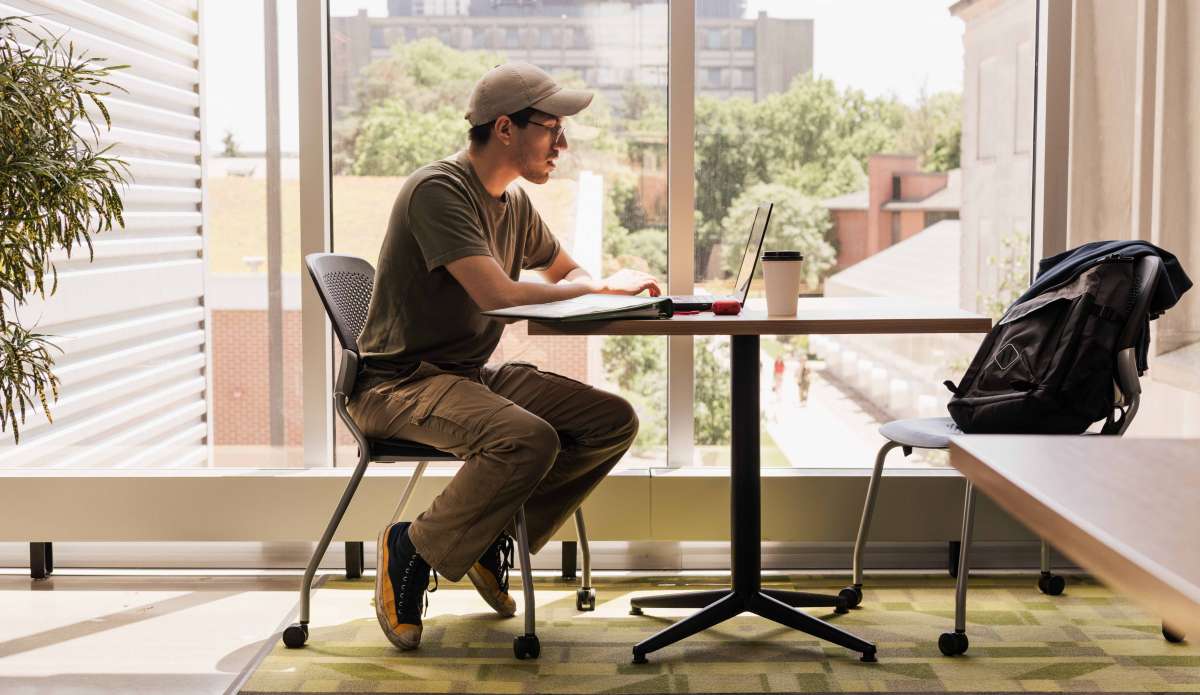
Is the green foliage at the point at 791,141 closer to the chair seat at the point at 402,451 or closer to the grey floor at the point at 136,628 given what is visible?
the chair seat at the point at 402,451

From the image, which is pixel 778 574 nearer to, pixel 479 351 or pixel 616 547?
pixel 616 547

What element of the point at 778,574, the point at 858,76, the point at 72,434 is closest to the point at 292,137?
the point at 72,434

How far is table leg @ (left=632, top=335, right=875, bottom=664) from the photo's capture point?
8.27 ft

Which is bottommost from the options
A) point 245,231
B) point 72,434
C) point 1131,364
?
point 72,434

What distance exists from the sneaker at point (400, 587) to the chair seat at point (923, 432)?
3.73 ft

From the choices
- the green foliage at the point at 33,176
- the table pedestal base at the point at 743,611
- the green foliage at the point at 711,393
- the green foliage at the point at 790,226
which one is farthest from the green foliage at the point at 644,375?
the green foliage at the point at 33,176

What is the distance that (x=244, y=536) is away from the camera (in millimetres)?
3168

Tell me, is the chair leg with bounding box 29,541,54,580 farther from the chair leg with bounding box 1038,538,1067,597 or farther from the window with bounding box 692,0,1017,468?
the chair leg with bounding box 1038,538,1067,597

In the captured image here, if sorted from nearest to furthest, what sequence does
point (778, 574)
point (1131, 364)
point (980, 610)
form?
point (1131, 364), point (980, 610), point (778, 574)

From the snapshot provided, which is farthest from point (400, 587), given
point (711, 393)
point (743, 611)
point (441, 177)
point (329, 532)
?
point (711, 393)

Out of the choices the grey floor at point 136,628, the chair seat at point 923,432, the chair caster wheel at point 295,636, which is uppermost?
the chair seat at point 923,432

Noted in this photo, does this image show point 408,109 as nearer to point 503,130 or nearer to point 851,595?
point 503,130

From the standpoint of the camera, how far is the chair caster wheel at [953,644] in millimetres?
2496

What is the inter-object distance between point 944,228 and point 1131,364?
2.90ft
